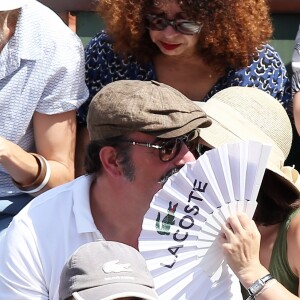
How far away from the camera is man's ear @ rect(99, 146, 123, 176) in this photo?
2.65 metres

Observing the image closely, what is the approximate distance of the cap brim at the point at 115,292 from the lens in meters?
1.93

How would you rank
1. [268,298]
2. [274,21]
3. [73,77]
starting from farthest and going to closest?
[274,21]
[73,77]
[268,298]

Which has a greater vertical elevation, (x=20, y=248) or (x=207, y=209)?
(x=207, y=209)

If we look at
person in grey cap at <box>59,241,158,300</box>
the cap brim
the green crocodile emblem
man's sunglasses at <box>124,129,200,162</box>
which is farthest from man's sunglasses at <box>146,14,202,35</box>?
the cap brim

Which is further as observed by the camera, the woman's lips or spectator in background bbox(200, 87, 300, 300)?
the woman's lips

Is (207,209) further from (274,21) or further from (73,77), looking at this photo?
(274,21)

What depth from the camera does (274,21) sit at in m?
3.97

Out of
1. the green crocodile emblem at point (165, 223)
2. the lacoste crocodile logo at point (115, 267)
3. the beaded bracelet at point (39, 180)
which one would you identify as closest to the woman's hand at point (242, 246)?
the green crocodile emblem at point (165, 223)

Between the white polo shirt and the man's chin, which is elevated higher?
the man's chin

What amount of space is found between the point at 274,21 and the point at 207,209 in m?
1.72

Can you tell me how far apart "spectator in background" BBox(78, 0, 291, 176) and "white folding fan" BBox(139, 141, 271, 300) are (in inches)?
39.5

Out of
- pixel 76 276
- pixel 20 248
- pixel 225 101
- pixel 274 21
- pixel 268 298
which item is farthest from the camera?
pixel 274 21

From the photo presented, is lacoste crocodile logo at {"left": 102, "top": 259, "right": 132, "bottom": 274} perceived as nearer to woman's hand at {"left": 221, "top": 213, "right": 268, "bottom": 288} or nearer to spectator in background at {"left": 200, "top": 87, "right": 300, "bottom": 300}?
woman's hand at {"left": 221, "top": 213, "right": 268, "bottom": 288}

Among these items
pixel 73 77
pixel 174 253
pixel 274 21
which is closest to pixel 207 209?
pixel 174 253
